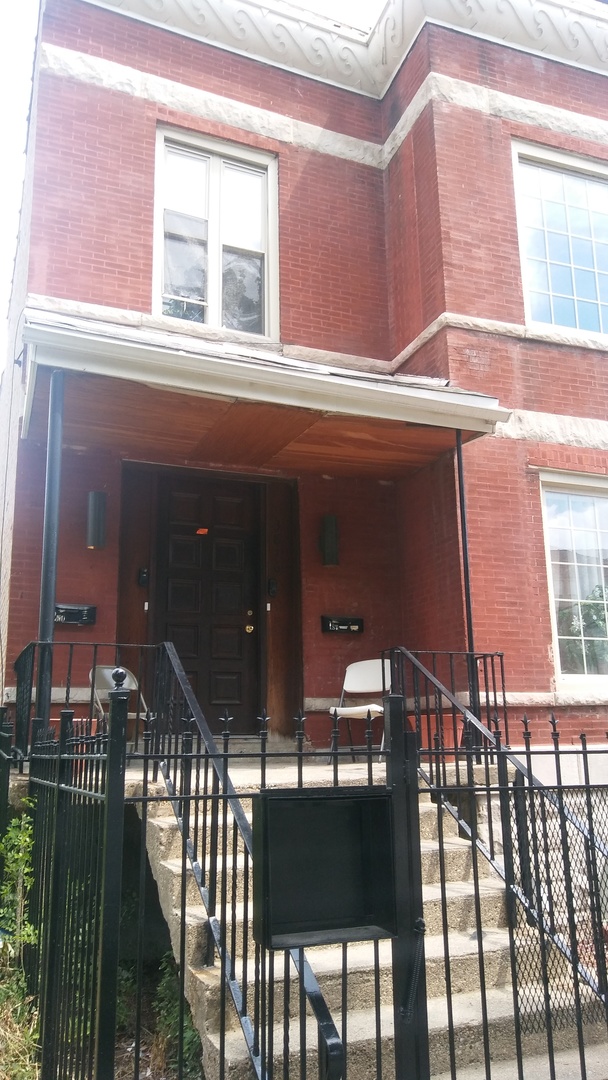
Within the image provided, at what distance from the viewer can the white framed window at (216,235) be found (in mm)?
8492

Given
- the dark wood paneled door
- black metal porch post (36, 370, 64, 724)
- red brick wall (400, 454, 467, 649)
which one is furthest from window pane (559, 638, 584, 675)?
black metal porch post (36, 370, 64, 724)

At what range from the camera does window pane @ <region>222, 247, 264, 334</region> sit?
8711mm

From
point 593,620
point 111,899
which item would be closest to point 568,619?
point 593,620

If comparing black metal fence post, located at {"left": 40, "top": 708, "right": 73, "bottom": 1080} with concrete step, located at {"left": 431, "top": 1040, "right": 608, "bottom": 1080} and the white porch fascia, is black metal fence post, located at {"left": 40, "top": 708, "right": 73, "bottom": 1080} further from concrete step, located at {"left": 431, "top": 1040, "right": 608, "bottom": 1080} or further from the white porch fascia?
the white porch fascia

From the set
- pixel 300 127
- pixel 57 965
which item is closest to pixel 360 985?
pixel 57 965

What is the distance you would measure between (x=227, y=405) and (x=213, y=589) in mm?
2400

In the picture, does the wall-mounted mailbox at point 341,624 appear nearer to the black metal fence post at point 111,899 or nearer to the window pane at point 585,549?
the window pane at point 585,549

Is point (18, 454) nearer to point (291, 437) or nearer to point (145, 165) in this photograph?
point (291, 437)

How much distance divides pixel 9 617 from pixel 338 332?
4426 millimetres

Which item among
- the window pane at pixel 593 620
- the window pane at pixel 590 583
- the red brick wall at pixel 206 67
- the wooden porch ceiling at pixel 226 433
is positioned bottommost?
the window pane at pixel 593 620

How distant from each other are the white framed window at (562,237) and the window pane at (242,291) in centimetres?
271

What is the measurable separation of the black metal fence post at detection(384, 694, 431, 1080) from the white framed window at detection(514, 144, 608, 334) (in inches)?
262

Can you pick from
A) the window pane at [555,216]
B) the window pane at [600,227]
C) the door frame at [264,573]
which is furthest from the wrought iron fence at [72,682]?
the window pane at [600,227]

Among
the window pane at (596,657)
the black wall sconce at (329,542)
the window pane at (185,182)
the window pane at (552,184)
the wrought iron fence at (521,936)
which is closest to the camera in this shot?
the wrought iron fence at (521,936)
